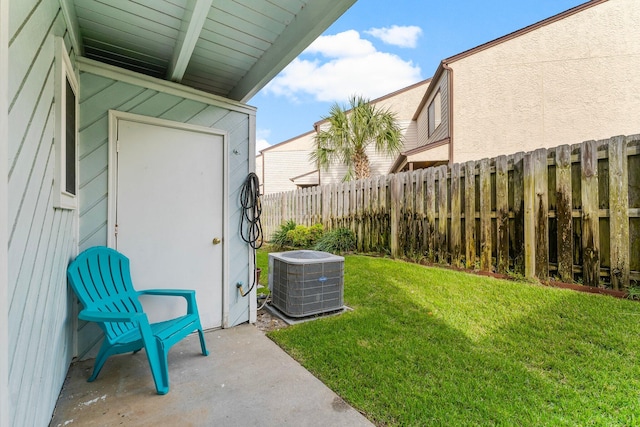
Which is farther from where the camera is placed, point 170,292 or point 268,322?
point 268,322

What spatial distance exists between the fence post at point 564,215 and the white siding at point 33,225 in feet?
15.4

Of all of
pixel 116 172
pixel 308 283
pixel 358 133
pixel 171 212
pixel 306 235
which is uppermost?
pixel 358 133

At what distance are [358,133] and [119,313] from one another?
9592mm

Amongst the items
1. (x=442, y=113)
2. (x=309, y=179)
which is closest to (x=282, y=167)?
(x=309, y=179)

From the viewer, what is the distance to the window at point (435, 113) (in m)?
10.1

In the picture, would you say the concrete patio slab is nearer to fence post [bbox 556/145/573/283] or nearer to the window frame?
fence post [bbox 556/145/573/283]

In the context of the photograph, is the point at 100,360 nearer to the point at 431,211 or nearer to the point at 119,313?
the point at 119,313

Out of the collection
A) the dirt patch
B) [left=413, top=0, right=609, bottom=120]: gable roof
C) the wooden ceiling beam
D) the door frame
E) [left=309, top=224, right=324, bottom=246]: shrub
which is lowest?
the dirt patch

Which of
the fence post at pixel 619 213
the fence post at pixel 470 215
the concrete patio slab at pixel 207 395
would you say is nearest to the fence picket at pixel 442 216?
the fence post at pixel 470 215

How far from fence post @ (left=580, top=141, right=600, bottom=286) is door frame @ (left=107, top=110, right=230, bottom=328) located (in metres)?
4.05

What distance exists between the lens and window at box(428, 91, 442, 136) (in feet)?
33.0

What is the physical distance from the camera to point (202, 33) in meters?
2.37

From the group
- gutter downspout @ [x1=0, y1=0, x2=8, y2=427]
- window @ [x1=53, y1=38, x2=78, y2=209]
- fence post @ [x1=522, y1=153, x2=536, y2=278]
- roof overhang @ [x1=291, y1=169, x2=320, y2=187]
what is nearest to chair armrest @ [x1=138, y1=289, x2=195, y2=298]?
window @ [x1=53, y1=38, x2=78, y2=209]

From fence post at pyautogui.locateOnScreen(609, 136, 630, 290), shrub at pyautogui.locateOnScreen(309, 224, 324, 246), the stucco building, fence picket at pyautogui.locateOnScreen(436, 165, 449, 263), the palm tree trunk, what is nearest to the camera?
fence post at pyautogui.locateOnScreen(609, 136, 630, 290)
